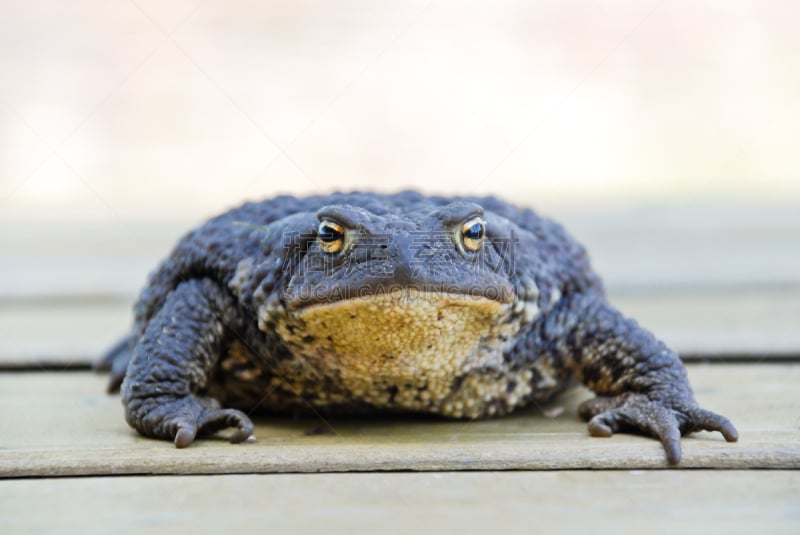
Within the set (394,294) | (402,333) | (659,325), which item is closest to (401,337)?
(402,333)

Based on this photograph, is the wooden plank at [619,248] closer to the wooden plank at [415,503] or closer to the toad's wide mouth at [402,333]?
the toad's wide mouth at [402,333]

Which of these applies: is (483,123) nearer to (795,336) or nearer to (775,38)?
(775,38)

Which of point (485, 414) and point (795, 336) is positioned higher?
point (795, 336)

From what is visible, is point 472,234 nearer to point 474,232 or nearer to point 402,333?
point 474,232

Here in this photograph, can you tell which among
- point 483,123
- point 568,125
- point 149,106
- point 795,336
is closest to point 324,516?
point 795,336

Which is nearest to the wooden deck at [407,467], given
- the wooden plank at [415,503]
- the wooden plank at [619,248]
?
the wooden plank at [415,503]
